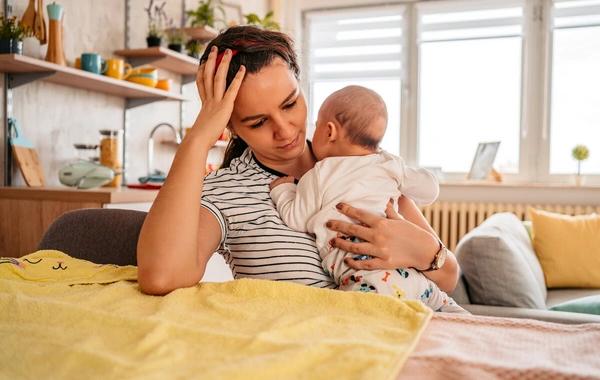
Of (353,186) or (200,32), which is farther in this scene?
(200,32)

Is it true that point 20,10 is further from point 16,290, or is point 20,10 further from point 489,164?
point 489,164

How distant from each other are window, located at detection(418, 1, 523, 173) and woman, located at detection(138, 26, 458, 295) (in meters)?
3.70

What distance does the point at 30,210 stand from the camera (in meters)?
2.19

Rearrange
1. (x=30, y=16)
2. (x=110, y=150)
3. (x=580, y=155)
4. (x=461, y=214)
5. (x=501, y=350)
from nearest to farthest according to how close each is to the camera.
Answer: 1. (x=501, y=350)
2. (x=30, y=16)
3. (x=110, y=150)
4. (x=580, y=155)
5. (x=461, y=214)

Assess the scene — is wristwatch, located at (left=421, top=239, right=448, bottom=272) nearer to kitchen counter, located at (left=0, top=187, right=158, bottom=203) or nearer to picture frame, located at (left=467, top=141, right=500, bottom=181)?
kitchen counter, located at (left=0, top=187, right=158, bottom=203)

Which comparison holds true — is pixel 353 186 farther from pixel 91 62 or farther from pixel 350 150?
pixel 91 62

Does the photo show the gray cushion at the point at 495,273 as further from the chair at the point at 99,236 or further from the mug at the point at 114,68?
the mug at the point at 114,68

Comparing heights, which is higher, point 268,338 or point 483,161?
point 483,161

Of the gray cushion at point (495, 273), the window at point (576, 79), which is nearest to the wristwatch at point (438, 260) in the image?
the gray cushion at point (495, 273)

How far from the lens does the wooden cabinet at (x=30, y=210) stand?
7.04ft

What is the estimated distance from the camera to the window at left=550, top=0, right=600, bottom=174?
14.1 ft

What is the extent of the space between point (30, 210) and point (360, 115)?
1.59 m

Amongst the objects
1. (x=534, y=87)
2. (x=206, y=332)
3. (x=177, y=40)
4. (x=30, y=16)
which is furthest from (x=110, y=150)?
(x=534, y=87)

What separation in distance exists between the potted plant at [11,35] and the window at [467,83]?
345 centimetres
